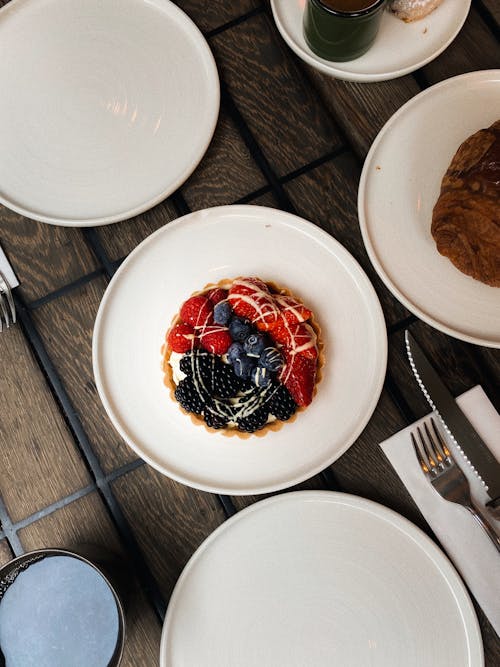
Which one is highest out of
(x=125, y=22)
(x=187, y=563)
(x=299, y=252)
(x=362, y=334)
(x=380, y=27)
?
(x=125, y=22)

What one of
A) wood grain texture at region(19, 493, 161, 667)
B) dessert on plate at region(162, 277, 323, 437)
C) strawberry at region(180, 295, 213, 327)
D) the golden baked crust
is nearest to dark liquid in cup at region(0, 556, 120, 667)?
wood grain texture at region(19, 493, 161, 667)

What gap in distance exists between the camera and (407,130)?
0.98m

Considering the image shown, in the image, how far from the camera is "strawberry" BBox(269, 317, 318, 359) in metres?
0.87

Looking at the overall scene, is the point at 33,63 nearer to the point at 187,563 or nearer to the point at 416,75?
the point at 416,75

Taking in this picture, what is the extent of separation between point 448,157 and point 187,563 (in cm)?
90

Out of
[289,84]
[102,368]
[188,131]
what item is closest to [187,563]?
[102,368]

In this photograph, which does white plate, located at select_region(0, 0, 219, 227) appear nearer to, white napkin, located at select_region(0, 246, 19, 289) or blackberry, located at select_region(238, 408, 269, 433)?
white napkin, located at select_region(0, 246, 19, 289)

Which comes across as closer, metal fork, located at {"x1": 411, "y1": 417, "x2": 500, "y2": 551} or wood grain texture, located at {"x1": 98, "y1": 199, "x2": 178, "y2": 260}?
metal fork, located at {"x1": 411, "y1": 417, "x2": 500, "y2": 551}

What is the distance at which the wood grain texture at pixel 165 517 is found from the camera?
95 centimetres

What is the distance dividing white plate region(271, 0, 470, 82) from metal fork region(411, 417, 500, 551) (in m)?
0.70

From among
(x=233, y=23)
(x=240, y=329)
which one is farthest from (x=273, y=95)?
(x=240, y=329)

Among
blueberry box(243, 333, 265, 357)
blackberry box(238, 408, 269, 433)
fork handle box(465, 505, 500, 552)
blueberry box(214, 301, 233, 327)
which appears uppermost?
blueberry box(214, 301, 233, 327)

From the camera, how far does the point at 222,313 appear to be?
0.88 metres

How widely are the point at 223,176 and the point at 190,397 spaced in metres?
0.46
